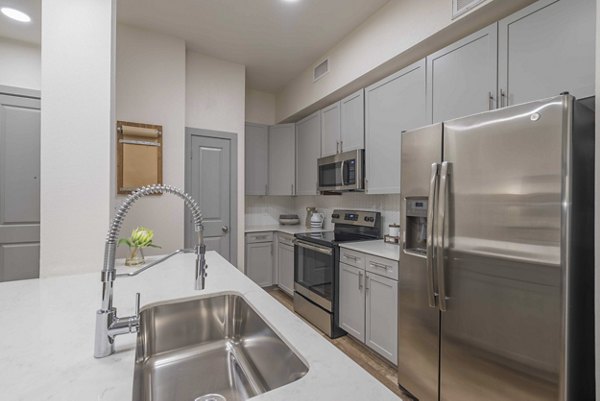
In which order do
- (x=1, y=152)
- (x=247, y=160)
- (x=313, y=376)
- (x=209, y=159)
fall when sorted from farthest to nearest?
1. (x=247, y=160)
2. (x=209, y=159)
3. (x=1, y=152)
4. (x=313, y=376)

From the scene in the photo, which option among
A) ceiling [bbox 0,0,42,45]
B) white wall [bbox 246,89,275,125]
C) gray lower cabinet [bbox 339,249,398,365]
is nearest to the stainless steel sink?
gray lower cabinet [bbox 339,249,398,365]

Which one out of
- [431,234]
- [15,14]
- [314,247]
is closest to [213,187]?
[314,247]

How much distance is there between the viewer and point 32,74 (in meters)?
2.70

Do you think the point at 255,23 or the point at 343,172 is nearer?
the point at 255,23

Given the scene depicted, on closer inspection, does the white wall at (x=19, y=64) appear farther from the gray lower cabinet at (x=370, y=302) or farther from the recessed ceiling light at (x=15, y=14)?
the gray lower cabinet at (x=370, y=302)

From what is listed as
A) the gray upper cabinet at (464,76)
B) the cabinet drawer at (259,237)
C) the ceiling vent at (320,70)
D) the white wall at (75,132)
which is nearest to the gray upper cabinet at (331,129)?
the ceiling vent at (320,70)

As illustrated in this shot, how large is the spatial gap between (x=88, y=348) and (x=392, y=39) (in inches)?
105

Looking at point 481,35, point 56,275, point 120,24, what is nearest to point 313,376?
point 56,275

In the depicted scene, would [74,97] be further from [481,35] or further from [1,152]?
[481,35]

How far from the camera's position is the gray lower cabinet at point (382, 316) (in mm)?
2064

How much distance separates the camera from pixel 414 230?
6.14 ft

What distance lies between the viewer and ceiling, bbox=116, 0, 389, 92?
243 centimetres

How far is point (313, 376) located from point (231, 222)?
3.00 m

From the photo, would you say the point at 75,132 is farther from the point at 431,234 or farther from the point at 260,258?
the point at 260,258
